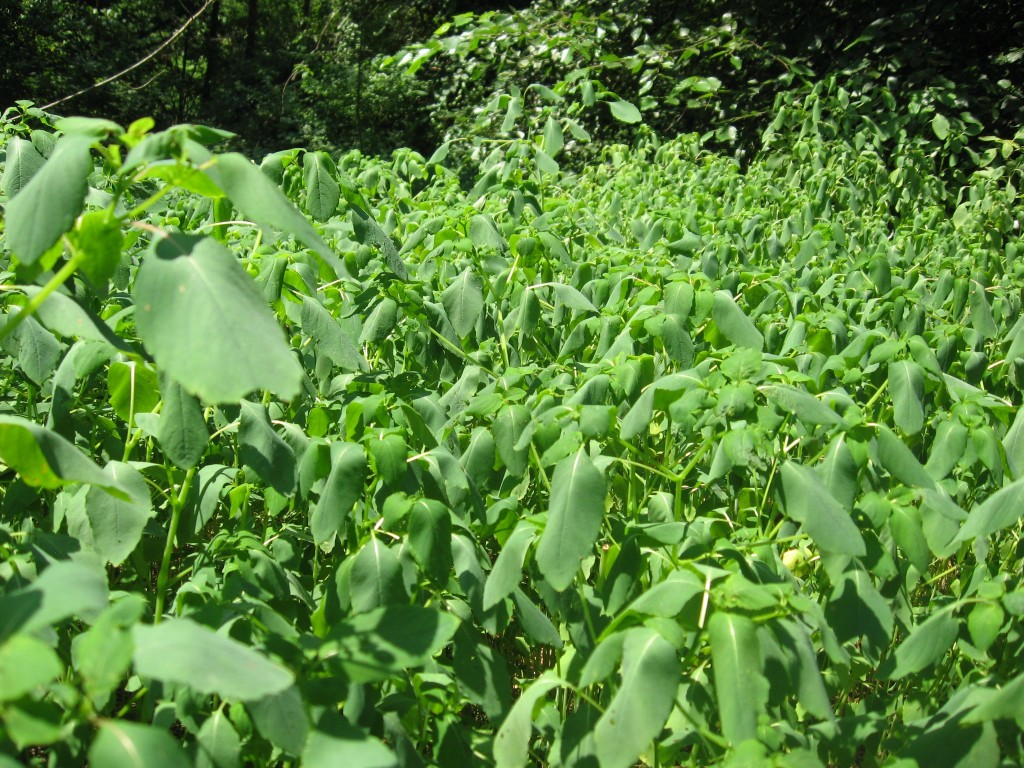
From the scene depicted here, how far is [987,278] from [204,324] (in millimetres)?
2805

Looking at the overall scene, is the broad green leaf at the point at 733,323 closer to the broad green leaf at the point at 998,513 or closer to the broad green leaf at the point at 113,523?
the broad green leaf at the point at 998,513

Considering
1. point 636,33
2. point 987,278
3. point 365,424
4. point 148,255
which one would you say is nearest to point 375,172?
point 365,424

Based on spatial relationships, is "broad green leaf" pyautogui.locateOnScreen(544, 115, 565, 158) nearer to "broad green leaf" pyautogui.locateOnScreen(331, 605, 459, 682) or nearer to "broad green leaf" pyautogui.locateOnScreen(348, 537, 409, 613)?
"broad green leaf" pyautogui.locateOnScreen(348, 537, 409, 613)

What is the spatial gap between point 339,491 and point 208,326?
1.75 feet

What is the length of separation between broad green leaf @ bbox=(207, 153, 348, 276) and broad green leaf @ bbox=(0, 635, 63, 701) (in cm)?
42

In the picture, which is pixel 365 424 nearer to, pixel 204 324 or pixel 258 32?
pixel 204 324

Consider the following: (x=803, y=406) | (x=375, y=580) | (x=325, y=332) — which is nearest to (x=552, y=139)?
(x=325, y=332)

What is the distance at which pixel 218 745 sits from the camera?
Answer: 3.54 ft

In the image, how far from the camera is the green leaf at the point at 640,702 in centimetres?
102

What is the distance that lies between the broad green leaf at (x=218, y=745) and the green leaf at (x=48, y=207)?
56cm

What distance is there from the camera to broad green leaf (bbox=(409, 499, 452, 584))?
4.13ft

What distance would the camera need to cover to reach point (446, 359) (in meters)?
2.11

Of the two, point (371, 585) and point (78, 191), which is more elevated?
point (78, 191)

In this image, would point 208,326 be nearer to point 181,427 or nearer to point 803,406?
point 181,427
